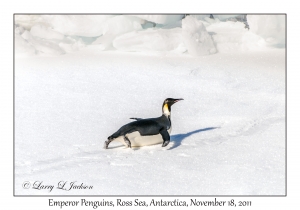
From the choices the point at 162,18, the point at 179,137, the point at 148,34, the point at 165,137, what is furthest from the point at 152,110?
the point at 162,18

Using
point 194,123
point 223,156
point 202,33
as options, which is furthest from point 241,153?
point 202,33

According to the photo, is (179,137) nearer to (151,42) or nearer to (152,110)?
(152,110)

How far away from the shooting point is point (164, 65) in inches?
420

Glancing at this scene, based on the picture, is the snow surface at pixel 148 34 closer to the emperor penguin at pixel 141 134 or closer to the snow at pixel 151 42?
the snow at pixel 151 42

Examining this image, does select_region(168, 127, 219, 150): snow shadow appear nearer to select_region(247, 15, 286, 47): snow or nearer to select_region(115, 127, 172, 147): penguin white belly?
select_region(115, 127, 172, 147): penguin white belly

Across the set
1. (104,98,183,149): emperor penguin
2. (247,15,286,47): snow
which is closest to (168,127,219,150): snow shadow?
(104,98,183,149): emperor penguin

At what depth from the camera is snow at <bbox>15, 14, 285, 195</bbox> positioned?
586 cm

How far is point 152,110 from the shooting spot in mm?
8773

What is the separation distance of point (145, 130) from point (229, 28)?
6.18 m

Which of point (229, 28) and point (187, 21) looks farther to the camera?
point (229, 28)

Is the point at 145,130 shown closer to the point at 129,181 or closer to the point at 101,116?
the point at 129,181

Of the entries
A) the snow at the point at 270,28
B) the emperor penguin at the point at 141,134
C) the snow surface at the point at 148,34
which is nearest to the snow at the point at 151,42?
the snow surface at the point at 148,34

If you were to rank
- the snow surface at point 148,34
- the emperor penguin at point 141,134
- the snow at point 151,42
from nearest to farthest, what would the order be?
the emperor penguin at point 141,134
the snow surface at point 148,34
the snow at point 151,42

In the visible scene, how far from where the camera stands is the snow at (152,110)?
586cm
